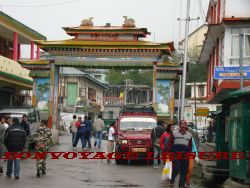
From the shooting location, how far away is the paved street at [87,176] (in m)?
16.3

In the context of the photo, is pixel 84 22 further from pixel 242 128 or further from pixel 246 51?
pixel 242 128

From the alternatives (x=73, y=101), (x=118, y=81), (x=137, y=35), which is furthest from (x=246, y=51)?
(x=118, y=81)

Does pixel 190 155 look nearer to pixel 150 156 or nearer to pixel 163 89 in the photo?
pixel 150 156

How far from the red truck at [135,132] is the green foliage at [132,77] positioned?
8507cm

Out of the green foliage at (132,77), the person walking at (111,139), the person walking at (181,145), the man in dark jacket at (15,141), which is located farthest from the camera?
the green foliage at (132,77)

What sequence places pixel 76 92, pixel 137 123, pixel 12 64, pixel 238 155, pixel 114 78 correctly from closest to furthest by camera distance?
1. pixel 238 155
2. pixel 137 123
3. pixel 12 64
4. pixel 76 92
5. pixel 114 78

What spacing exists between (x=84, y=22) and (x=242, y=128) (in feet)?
71.3

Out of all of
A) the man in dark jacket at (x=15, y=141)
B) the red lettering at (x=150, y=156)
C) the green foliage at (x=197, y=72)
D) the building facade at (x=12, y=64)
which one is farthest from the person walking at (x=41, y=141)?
the green foliage at (x=197, y=72)

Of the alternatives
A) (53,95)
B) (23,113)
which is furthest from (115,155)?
(53,95)

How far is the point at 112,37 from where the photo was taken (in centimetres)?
3441

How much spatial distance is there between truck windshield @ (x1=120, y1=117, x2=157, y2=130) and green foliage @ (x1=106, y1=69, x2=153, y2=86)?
3381 inches

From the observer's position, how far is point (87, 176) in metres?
18.8

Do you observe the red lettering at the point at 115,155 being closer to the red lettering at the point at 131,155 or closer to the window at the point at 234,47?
the red lettering at the point at 131,155

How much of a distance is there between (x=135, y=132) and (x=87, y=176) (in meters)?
5.76
